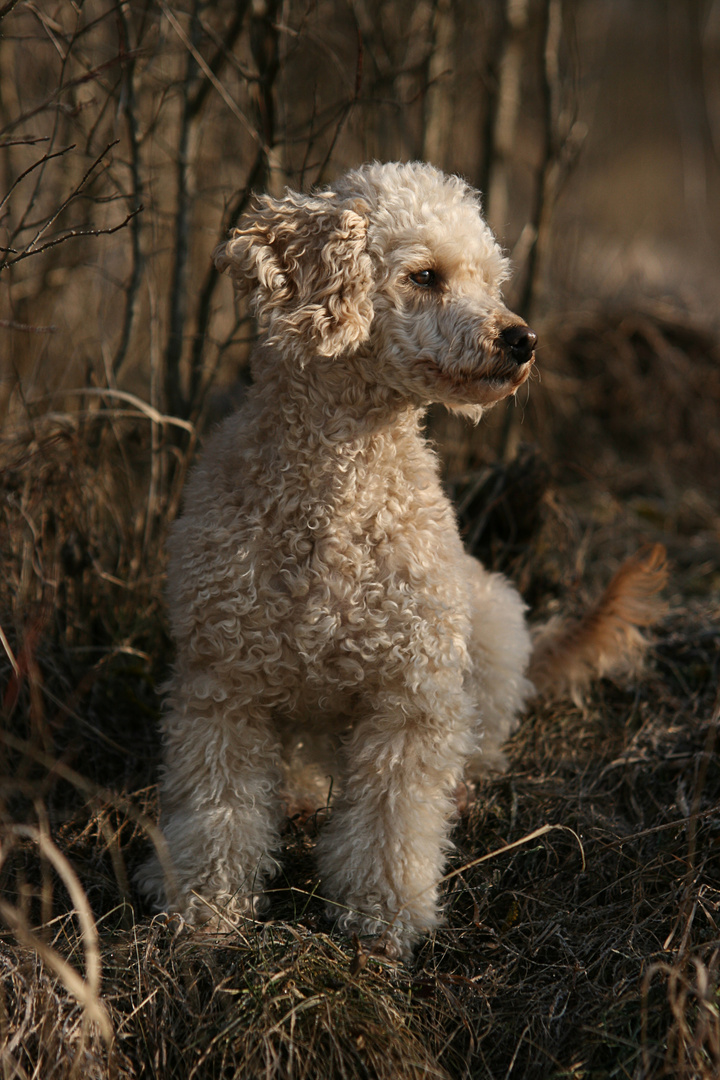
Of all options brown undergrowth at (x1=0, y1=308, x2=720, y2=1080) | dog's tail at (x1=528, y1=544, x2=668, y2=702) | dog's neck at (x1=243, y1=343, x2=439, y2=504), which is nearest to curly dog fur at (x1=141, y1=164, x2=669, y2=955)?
dog's neck at (x1=243, y1=343, x2=439, y2=504)

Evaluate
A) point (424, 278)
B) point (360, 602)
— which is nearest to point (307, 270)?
point (424, 278)

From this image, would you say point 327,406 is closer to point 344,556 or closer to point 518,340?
point 344,556

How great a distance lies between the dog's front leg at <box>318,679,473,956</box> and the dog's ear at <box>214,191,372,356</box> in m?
1.06

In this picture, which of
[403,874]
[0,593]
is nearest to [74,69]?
[0,593]

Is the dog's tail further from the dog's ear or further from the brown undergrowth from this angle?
the dog's ear

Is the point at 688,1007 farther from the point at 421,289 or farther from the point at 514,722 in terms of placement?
the point at 421,289

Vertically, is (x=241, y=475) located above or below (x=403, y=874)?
above

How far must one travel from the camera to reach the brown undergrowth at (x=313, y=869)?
195cm

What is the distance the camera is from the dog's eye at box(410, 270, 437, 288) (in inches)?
91.4

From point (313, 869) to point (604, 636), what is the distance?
1.45 m

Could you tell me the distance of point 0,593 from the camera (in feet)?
10.3

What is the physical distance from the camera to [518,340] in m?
2.22

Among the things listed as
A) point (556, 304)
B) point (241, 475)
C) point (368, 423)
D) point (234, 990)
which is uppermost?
point (556, 304)

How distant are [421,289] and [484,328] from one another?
23 centimetres
